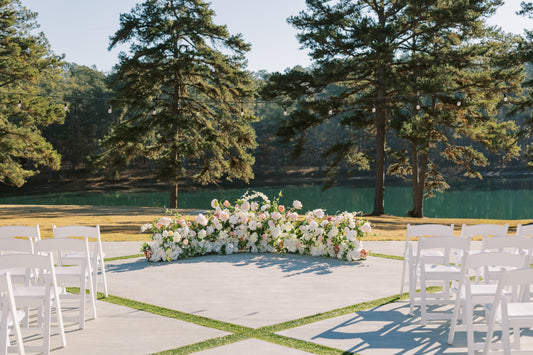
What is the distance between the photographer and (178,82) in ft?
79.6

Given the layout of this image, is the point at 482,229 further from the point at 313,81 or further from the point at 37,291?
the point at 313,81

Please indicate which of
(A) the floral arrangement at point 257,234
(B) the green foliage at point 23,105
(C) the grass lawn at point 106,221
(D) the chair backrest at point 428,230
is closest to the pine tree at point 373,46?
(C) the grass lawn at point 106,221

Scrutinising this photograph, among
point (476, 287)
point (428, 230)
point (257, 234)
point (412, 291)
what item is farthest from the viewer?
point (257, 234)

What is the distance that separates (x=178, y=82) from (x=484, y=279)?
2056 centimetres

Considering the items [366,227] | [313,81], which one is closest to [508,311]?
[366,227]

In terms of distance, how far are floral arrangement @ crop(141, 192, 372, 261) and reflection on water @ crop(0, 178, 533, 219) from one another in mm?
21824

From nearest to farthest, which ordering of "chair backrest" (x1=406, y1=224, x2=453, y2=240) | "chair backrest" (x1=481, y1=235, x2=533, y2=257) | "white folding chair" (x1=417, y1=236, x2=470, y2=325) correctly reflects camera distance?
"chair backrest" (x1=481, y1=235, x2=533, y2=257)
"white folding chair" (x1=417, y1=236, x2=470, y2=325)
"chair backrest" (x1=406, y1=224, x2=453, y2=240)

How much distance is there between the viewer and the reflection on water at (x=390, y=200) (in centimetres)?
3412

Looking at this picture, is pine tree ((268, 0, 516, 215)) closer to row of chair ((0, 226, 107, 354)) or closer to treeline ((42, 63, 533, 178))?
row of chair ((0, 226, 107, 354))

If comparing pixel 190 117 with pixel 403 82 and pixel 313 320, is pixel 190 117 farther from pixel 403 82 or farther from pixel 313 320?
pixel 313 320

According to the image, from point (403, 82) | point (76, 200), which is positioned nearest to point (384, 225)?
point (403, 82)

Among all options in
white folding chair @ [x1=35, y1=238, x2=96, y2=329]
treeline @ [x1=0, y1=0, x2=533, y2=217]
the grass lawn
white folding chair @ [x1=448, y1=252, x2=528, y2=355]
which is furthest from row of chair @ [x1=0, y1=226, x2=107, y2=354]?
treeline @ [x1=0, y1=0, x2=533, y2=217]

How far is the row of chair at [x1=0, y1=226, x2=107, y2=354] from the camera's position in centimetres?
398

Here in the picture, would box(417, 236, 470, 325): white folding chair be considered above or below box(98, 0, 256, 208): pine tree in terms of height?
below
